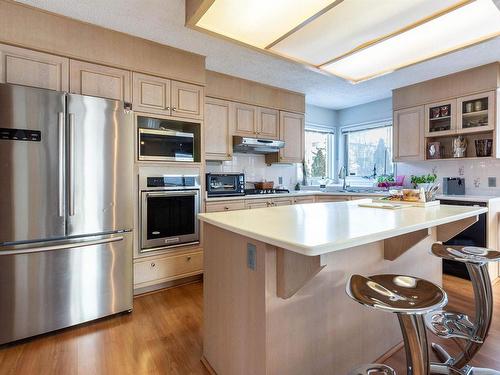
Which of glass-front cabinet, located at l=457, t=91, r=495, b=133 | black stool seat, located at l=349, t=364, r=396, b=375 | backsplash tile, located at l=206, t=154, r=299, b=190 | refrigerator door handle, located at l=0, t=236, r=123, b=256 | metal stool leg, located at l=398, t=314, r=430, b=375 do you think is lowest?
black stool seat, located at l=349, t=364, r=396, b=375

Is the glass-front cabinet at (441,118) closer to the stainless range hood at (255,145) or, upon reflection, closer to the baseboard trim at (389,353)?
the stainless range hood at (255,145)

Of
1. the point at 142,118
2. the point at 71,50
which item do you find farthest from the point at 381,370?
the point at 71,50

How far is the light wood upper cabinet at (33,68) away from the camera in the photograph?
2.16 m

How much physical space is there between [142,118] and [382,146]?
12.8ft

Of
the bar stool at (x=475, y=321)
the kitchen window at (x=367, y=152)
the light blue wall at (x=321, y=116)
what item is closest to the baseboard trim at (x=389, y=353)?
the bar stool at (x=475, y=321)

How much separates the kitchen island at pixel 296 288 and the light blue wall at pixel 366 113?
10.7ft

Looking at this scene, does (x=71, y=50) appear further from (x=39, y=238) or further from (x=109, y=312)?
(x=109, y=312)

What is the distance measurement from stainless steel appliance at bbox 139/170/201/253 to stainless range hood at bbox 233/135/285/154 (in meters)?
0.87

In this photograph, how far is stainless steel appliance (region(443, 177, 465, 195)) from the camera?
→ 371cm

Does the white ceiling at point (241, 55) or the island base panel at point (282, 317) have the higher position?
the white ceiling at point (241, 55)

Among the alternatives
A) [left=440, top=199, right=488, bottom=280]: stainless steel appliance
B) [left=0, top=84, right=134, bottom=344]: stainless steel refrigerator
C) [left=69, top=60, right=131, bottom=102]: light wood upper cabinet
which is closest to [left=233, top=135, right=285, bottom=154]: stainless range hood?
[left=69, top=60, right=131, bottom=102]: light wood upper cabinet

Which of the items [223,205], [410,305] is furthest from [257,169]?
[410,305]

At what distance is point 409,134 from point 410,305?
11.9ft

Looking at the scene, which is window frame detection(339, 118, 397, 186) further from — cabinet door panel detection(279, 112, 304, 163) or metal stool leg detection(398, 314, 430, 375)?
metal stool leg detection(398, 314, 430, 375)
